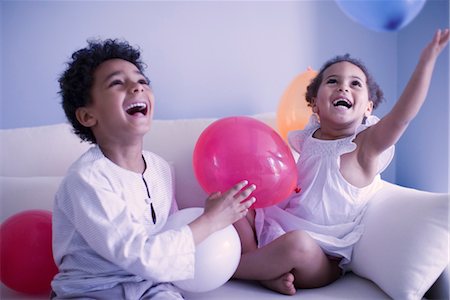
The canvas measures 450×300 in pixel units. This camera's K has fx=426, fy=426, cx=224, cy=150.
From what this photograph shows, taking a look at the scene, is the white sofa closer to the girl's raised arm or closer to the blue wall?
the girl's raised arm

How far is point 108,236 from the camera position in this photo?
2.88 feet

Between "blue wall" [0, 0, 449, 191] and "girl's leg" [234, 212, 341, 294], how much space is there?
2.87ft

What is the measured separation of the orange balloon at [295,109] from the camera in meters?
1.43

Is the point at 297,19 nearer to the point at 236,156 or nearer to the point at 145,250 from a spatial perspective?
the point at 236,156

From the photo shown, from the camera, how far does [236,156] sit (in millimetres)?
991

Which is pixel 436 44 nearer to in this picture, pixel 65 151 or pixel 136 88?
pixel 136 88

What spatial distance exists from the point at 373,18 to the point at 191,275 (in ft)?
2.51

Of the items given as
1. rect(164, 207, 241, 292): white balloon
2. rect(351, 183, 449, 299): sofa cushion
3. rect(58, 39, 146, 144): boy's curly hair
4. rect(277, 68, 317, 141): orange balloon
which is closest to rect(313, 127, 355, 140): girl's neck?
rect(277, 68, 317, 141): orange balloon

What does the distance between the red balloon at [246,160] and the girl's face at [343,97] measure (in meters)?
0.25

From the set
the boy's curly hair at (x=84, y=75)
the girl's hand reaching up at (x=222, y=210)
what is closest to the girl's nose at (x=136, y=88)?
the boy's curly hair at (x=84, y=75)

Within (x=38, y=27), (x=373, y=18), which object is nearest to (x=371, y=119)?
(x=373, y=18)

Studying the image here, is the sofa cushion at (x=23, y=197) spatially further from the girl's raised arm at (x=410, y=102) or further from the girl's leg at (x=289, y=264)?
the girl's raised arm at (x=410, y=102)

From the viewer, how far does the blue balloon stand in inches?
40.0

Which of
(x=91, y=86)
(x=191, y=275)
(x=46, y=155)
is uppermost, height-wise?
(x=91, y=86)
